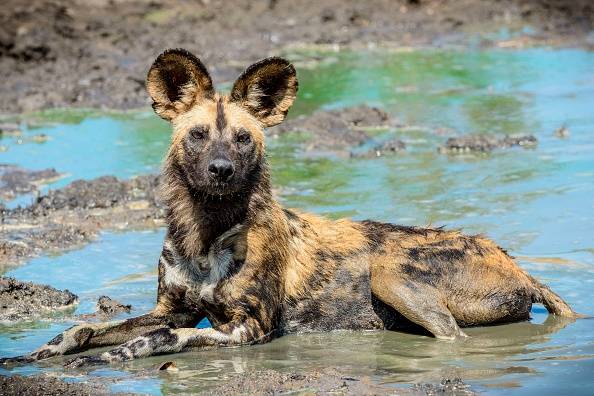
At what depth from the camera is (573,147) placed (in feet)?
35.7

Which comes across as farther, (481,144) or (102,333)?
(481,144)

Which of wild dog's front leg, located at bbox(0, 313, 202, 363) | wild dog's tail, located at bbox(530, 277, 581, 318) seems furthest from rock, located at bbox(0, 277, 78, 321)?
wild dog's tail, located at bbox(530, 277, 581, 318)

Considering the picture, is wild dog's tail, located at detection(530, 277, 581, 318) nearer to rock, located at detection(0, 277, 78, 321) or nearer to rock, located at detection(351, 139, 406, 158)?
rock, located at detection(0, 277, 78, 321)

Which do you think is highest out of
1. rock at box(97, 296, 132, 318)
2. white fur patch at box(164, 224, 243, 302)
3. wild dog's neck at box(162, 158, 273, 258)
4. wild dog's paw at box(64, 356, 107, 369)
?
wild dog's neck at box(162, 158, 273, 258)

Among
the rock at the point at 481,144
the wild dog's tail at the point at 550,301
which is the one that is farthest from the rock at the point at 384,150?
the wild dog's tail at the point at 550,301

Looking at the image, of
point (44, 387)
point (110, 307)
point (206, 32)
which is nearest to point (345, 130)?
point (110, 307)

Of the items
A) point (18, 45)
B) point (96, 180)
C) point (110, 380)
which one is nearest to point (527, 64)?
point (18, 45)

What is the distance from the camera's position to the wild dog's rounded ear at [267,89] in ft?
21.1

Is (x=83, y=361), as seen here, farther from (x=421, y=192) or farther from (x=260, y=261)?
(x=421, y=192)

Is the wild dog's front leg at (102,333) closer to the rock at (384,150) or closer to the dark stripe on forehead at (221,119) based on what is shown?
the dark stripe on forehead at (221,119)

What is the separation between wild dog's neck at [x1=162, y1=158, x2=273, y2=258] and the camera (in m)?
6.25

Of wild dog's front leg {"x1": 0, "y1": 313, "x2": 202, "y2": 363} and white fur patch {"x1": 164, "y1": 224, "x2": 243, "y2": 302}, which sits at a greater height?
white fur patch {"x1": 164, "y1": 224, "x2": 243, "y2": 302}

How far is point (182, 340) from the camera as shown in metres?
5.95

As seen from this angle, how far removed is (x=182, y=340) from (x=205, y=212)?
2.43ft
